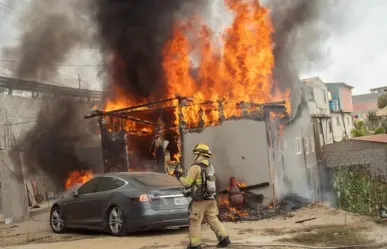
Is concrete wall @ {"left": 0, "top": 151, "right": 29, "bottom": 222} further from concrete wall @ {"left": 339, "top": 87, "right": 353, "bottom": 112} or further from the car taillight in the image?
concrete wall @ {"left": 339, "top": 87, "right": 353, "bottom": 112}

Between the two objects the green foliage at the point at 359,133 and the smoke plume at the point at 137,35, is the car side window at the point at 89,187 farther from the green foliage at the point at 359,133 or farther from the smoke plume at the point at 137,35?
the green foliage at the point at 359,133

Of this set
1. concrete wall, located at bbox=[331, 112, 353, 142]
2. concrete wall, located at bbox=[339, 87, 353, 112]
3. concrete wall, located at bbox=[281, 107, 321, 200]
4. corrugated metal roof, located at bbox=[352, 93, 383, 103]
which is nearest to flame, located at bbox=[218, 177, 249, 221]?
concrete wall, located at bbox=[281, 107, 321, 200]

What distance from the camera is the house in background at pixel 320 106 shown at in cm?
3300

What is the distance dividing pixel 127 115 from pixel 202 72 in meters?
3.20

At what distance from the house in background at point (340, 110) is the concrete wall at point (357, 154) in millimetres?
11724

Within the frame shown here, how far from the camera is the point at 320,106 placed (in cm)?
3662

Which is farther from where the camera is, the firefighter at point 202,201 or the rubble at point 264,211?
the rubble at point 264,211

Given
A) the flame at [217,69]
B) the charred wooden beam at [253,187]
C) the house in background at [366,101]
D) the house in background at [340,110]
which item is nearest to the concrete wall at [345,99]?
the house in background at [340,110]

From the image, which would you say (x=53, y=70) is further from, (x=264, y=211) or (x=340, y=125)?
(x=340, y=125)

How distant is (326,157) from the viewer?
2702 cm

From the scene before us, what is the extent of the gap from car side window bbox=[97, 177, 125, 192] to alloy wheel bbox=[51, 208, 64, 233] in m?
1.41

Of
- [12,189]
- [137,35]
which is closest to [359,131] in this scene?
[137,35]

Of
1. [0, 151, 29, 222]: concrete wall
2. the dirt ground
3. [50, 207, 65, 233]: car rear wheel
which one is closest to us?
the dirt ground

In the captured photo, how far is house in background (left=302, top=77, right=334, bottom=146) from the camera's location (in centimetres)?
3300
